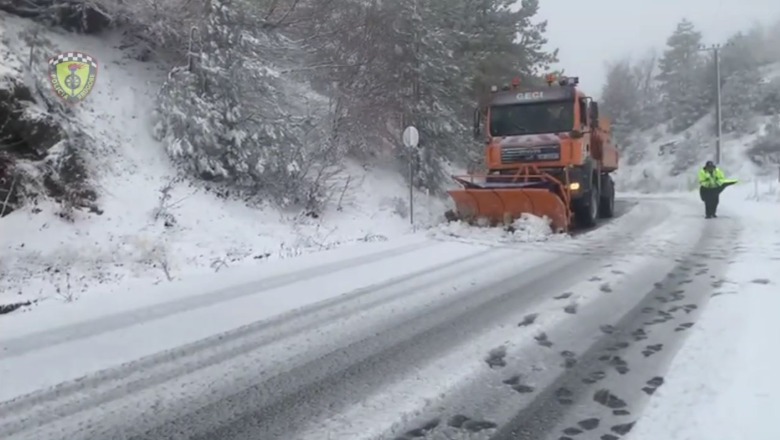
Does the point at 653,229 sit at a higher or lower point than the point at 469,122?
lower

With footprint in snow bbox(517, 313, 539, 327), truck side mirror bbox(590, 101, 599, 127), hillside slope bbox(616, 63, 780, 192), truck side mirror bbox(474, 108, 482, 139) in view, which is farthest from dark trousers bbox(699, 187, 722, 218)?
hillside slope bbox(616, 63, 780, 192)

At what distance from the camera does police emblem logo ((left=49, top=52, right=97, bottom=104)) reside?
1136 cm

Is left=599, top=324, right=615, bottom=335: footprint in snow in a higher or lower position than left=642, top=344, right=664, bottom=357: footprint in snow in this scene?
higher

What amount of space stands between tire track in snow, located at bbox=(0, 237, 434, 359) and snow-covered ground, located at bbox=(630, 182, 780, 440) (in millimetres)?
4598

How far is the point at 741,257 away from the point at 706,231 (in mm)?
3874

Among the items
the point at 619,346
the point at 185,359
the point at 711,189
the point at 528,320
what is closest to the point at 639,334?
the point at 619,346

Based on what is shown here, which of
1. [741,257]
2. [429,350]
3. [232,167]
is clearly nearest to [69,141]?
[232,167]

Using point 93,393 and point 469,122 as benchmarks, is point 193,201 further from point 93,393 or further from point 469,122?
point 469,122

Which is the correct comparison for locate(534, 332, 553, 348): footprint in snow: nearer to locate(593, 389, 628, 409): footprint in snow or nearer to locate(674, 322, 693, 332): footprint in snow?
locate(593, 389, 628, 409): footprint in snow

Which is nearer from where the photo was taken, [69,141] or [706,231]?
[69,141]

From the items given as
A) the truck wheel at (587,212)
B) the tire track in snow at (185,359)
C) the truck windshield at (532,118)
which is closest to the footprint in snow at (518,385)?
the tire track in snow at (185,359)

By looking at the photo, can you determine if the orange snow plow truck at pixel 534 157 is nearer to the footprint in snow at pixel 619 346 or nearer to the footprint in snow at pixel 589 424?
the footprint in snow at pixel 619 346

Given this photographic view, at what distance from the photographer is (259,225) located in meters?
12.3

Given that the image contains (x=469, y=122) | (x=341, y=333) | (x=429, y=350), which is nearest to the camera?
(x=429, y=350)
